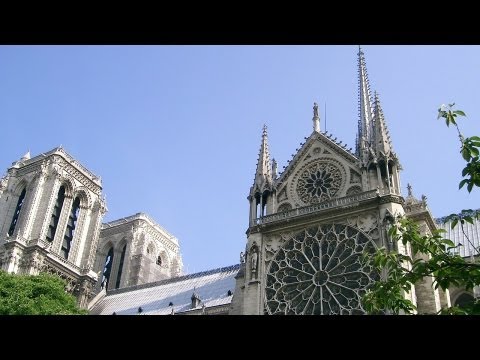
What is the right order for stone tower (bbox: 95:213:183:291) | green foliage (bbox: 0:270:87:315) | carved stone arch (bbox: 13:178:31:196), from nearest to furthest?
green foliage (bbox: 0:270:87:315) → carved stone arch (bbox: 13:178:31:196) → stone tower (bbox: 95:213:183:291)

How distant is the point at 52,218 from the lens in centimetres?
4619

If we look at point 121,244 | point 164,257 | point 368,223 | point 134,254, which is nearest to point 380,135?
point 368,223

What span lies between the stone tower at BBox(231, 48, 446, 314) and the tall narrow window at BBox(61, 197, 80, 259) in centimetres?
2067

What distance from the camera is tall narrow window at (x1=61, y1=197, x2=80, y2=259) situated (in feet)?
154

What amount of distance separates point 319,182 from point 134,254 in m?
31.6

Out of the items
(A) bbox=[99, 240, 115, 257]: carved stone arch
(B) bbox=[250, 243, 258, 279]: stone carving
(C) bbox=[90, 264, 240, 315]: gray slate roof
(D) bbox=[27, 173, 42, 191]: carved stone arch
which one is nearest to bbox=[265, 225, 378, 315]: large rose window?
(B) bbox=[250, 243, 258, 279]: stone carving

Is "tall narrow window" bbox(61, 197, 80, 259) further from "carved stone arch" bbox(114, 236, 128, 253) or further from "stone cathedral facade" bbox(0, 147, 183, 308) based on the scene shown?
"carved stone arch" bbox(114, 236, 128, 253)

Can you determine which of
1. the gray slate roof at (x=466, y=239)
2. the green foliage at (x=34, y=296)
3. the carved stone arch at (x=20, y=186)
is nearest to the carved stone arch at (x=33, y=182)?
the carved stone arch at (x=20, y=186)
